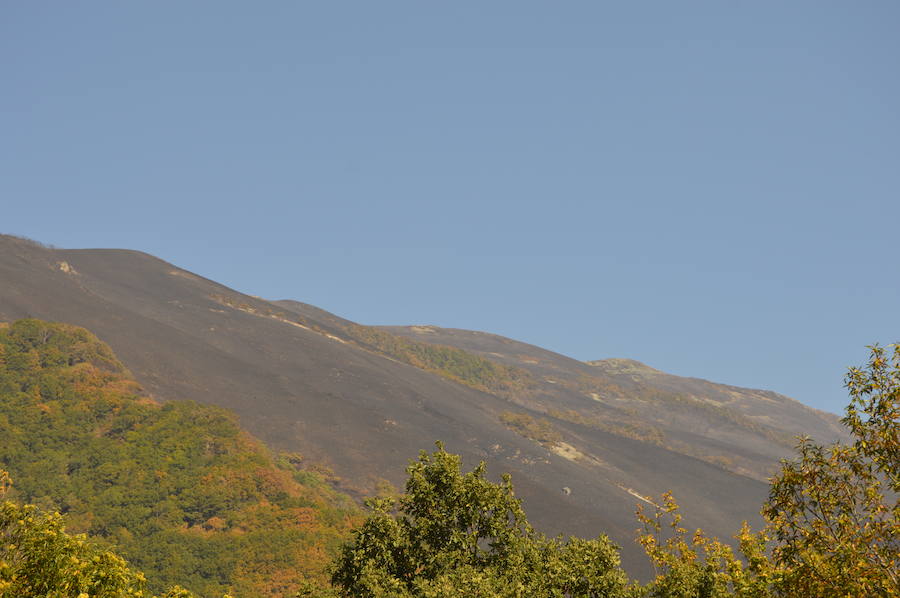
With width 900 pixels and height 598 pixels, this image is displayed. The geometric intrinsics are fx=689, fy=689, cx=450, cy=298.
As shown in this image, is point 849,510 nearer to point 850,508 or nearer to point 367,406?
point 850,508

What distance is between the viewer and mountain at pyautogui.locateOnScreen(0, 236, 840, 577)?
228 ft

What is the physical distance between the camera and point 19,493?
147 feet

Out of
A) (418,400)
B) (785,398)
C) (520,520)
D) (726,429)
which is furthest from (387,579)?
(785,398)

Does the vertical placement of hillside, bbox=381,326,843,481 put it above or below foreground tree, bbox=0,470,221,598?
above

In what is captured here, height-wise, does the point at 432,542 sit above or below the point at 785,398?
below

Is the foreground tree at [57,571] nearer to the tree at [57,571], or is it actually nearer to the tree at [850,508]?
the tree at [57,571]

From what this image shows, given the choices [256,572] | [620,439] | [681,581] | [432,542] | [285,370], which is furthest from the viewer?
[620,439]

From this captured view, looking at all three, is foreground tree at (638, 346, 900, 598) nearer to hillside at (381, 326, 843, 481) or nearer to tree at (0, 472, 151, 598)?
tree at (0, 472, 151, 598)

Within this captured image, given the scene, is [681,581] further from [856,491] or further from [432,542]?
[432,542]

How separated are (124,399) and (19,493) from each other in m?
17.7

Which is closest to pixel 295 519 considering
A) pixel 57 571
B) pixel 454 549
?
pixel 454 549

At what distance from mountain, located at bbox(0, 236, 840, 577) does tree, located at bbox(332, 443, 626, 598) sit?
38.2m

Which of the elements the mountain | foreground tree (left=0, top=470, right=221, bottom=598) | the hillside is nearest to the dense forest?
foreground tree (left=0, top=470, right=221, bottom=598)

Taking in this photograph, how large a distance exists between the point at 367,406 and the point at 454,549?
62260 millimetres
